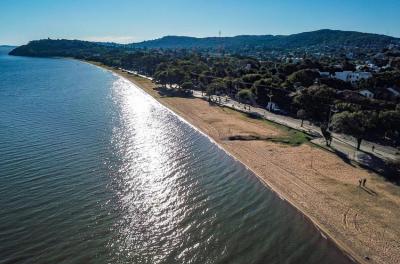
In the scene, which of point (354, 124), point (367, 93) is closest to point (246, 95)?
point (367, 93)

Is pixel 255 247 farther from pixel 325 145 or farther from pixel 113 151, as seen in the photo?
pixel 325 145

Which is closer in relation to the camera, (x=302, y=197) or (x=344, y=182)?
(x=302, y=197)

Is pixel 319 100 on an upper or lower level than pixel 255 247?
upper

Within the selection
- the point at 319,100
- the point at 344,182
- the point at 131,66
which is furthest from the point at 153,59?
the point at 344,182

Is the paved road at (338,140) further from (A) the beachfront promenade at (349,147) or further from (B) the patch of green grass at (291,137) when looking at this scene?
(B) the patch of green grass at (291,137)

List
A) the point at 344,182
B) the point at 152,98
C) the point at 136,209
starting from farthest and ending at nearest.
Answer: the point at 152,98, the point at 344,182, the point at 136,209
